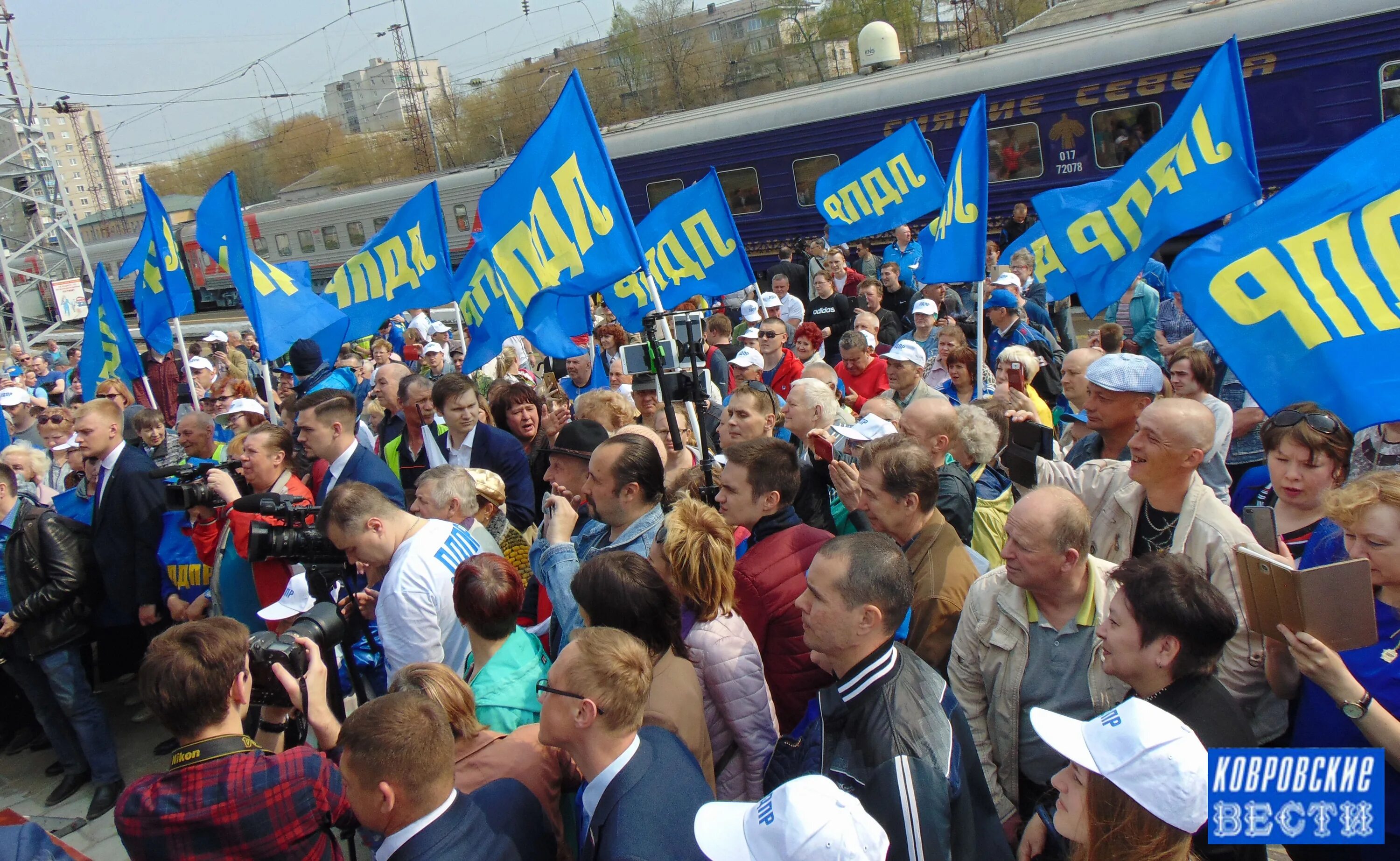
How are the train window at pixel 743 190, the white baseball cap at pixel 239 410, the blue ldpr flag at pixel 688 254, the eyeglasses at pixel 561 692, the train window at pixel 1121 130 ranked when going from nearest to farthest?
1. the eyeglasses at pixel 561 692
2. the white baseball cap at pixel 239 410
3. the blue ldpr flag at pixel 688 254
4. the train window at pixel 1121 130
5. the train window at pixel 743 190

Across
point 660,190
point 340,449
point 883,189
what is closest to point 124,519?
point 340,449

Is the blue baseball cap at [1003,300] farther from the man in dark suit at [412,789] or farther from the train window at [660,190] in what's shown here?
the train window at [660,190]

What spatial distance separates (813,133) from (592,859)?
15.0 meters

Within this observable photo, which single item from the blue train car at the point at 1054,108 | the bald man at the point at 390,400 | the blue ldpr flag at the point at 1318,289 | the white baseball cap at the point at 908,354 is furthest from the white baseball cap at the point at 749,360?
the blue train car at the point at 1054,108

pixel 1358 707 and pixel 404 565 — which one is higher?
pixel 404 565

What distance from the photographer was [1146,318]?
8477mm

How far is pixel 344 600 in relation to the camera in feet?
11.5

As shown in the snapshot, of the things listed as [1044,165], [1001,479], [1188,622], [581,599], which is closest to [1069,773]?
[1188,622]

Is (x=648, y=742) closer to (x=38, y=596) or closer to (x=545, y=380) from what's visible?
(x=38, y=596)

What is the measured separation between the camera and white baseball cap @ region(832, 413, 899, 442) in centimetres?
434

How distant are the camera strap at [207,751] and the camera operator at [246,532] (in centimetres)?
166

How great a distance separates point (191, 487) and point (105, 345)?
6.07m

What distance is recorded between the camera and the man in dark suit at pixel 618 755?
90.6 inches

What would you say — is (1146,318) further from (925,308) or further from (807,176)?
(807,176)
